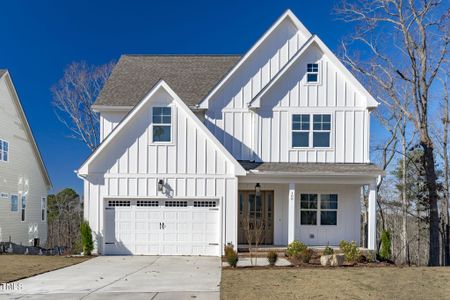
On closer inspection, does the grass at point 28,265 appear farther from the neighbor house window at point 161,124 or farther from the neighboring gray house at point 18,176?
the neighboring gray house at point 18,176

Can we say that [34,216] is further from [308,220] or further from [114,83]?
[308,220]

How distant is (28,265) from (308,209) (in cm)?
1130

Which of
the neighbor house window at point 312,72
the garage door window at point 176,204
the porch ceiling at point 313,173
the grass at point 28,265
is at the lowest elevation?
the grass at point 28,265

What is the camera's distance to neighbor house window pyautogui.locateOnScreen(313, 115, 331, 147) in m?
18.8

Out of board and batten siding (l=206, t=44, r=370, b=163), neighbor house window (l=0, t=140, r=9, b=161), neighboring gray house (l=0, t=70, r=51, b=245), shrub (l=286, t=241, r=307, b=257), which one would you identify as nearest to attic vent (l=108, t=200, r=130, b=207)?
board and batten siding (l=206, t=44, r=370, b=163)

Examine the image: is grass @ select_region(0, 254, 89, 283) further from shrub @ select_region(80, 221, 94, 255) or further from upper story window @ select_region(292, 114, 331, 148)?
upper story window @ select_region(292, 114, 331, 148)

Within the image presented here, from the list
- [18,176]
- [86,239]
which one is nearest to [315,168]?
[86,239]

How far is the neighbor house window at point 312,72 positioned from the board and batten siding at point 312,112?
0.56 feet

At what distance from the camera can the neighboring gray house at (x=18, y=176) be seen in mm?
24500

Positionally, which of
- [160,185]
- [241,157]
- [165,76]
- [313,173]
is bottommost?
[160,185]

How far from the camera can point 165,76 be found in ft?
74.0

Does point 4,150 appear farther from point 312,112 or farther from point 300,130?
point 312,112

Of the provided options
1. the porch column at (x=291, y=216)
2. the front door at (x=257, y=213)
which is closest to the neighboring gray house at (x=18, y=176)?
the front door at (x=257, y=213)

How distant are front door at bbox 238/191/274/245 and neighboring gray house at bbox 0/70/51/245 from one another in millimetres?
13457
